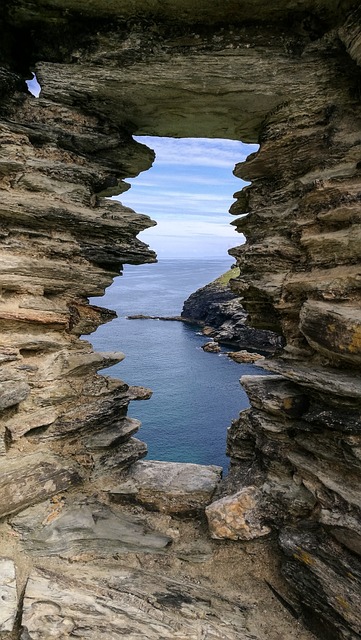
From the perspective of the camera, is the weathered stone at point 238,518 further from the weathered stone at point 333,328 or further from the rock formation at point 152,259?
the weathered stone at point 333,328

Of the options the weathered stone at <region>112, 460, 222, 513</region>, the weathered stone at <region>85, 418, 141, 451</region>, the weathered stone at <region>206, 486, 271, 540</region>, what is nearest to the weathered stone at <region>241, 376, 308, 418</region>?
the weathered stone at <region>206, 486, 271, 540</region>

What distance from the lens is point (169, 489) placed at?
1673 centimetres

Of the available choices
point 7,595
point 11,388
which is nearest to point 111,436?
point 11,388

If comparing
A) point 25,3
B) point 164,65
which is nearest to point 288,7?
point 164,65

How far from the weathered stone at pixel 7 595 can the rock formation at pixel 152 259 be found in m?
0.06

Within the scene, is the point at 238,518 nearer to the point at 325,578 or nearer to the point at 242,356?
the point at 325,578

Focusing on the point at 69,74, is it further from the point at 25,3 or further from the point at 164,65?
the point at 164,65

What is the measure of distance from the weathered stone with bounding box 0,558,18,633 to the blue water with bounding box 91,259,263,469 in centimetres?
3962

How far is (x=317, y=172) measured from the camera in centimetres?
1416

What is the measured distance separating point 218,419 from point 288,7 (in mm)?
58659

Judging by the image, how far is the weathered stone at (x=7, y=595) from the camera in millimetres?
11041

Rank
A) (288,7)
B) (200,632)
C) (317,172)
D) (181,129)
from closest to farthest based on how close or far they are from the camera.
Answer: (200,632) < (288,7) < (317,172) < (181,129)

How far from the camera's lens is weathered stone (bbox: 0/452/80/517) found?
13794 mm

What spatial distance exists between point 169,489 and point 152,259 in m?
9.61
